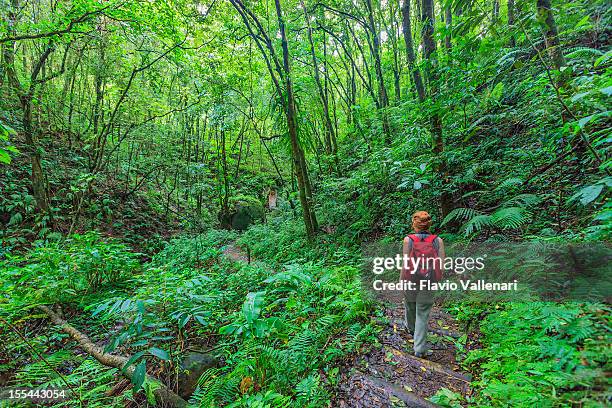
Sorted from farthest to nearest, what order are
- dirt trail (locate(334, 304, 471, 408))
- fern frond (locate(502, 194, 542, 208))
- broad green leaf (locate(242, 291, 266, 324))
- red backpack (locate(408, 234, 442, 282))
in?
1. fern frond (locate(502, 194, 542, 208))
2. red backpack (locate(408, 234, 442, 282))
3. dirt trail (locate(334, 304, 471, 408))
4. broad green leaf (locate(242, 291, 266, 324))

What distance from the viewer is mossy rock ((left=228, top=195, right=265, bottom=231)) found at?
45.0 ft

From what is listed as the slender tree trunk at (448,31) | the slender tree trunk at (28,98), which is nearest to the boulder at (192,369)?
the slender tree trunk at (448,31)

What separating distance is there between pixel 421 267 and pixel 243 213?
1172 centimetres

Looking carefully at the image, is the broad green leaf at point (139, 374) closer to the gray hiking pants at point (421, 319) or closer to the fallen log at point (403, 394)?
the fallen log at point (403, 394)

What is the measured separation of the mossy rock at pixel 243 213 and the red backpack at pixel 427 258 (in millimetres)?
11248

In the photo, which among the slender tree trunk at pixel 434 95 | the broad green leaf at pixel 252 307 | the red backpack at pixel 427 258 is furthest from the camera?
the slender tree trunk at pixel 434 95

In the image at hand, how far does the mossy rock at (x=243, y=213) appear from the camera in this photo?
13727 mm

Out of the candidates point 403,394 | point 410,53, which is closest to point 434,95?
point 410,53

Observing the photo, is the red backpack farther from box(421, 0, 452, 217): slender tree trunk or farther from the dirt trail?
box(421, 0, 452, 217): slender tree trunk

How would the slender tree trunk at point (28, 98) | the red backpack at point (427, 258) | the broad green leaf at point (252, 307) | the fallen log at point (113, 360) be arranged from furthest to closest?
1. the slender tree trunk at point (28, 98)
2. the red backpack at point (427, 258)
3. the fallen log at point (113, 360)
4. the broad green leaf at point (252, 307)

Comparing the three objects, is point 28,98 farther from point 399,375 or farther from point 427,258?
point 399,375

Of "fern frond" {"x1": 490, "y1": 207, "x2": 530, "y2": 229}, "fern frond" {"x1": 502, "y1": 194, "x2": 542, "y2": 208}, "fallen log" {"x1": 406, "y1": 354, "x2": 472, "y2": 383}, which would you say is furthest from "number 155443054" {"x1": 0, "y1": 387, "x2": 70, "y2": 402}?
"fern frond" {"x1": 502, "y1": 194, "x2": 542, "y2": 208}

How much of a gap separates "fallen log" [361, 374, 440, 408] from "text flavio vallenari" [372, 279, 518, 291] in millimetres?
998

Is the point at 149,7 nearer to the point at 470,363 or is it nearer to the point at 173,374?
the point at 173,374
